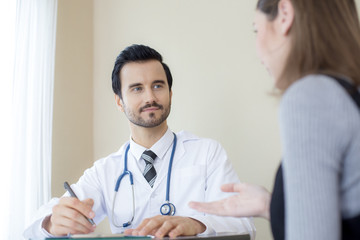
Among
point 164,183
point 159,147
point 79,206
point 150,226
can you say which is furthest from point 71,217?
point 159,147

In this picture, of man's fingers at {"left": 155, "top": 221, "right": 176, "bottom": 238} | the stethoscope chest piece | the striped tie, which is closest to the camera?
man's fingers at {"left": 155, "top": 221, "right": 176, "bottom": 238}

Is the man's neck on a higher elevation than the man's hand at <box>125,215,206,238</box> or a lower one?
higher

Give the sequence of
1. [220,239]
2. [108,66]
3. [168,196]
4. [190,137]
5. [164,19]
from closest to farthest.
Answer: [220,239] < [168,196] < [190,137] < [164,19] < [108,66]

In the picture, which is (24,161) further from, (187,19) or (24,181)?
(187,19)

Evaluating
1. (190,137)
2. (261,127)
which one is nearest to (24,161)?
(190,137)

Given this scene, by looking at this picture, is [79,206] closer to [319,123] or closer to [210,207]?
[210,207]

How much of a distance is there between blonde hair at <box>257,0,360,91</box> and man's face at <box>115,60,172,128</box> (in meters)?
1.06

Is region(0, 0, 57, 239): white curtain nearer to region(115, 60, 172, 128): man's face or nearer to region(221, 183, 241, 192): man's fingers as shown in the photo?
region(115, 60, 172, 128): man's face

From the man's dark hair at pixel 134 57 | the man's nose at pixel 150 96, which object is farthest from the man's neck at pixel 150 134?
the man's dark hair at pixel 134 57

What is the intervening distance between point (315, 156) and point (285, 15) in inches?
11.8

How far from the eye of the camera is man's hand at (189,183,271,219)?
2.82 feet

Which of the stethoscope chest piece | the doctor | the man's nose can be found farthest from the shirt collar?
the stethoscope chest piece

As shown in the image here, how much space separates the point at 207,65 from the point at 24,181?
105 centimetres

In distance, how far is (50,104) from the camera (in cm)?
196
